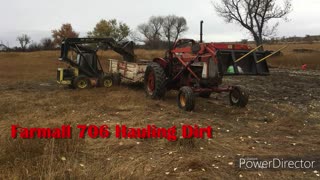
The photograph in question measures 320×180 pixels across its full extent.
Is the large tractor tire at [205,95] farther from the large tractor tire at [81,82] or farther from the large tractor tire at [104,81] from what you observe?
the large tractor tire at [81,82]

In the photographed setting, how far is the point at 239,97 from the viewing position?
11.4 metres

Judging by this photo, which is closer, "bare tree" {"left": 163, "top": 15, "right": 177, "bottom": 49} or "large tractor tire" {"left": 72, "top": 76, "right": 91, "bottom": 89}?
"large tractor tire" {"left": 72, "top": 76, "right": 91, "bottom": 89}

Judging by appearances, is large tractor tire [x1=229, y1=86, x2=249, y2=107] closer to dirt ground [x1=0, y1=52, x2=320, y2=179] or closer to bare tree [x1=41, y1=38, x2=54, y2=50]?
dirt ground [x1=0, y1=52, x2=320, y2=179]

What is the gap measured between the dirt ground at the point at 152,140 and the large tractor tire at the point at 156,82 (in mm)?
350

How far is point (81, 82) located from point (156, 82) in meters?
4.66

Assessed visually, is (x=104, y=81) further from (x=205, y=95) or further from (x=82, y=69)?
(x=205, y=95)

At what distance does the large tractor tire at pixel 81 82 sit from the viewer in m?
15.4

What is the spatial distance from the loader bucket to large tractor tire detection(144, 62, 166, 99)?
2.47 m

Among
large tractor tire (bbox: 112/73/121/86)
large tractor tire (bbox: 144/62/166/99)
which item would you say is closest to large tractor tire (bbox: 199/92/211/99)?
large tractor tire (bbox: 144/62/166/99)

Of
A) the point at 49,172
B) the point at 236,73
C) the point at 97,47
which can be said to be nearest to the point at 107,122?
the point at 236,73

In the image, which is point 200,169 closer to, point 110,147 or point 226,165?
point 226,165

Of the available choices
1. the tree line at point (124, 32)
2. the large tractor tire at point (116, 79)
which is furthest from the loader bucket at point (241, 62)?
the tree line at point (124, 32)

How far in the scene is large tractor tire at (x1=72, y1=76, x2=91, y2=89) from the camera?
50.6 ft

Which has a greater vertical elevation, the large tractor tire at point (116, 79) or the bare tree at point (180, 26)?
the bare tree at point (180, 26)
